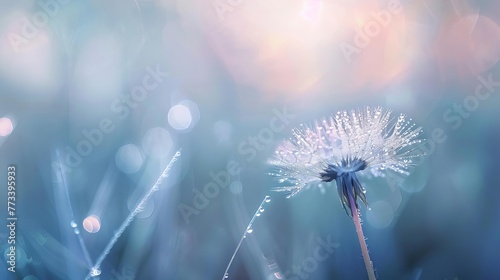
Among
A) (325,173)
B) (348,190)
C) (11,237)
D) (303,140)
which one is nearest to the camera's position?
(348,190)

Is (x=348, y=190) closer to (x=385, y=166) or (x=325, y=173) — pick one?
(x=325, y=173)

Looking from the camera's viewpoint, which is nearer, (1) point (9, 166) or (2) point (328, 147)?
(2) point (328, 147)

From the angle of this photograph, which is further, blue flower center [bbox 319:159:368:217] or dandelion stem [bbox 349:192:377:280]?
blue flower center [bbox 319:159:368:217]

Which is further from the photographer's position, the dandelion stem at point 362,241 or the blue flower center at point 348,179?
the blue flower center at point 348,179

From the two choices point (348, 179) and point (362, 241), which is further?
point (348, 179)

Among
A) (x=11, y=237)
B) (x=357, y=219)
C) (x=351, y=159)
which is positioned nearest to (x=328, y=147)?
(x=351, y=159)

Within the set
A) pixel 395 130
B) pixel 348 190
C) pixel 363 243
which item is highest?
pixel 395 130

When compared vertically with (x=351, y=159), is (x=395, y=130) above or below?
above

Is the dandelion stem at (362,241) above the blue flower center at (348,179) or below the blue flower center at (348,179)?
below

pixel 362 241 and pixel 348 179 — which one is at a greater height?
pixel 348 179

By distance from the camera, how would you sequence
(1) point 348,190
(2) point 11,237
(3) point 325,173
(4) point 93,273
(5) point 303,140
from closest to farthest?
1. (1) point 348,190
2. (3) point 325,173
3. (5) point 303,140
4. (4) point 93,273
5. (2) point 11,237

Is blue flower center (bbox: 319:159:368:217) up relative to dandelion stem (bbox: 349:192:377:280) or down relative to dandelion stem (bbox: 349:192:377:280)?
up
